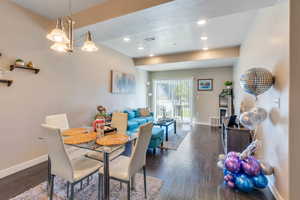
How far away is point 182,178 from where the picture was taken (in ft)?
7.49

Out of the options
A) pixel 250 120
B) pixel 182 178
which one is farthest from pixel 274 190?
pixel 182 178

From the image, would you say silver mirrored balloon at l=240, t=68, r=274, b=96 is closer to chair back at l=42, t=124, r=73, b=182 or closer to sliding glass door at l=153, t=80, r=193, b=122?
chair back at l=42, t=124, r=73, b=182

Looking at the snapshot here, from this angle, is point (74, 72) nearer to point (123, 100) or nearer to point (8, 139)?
point (8, 139)

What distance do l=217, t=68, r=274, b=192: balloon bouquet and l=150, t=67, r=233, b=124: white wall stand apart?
4.63 metres

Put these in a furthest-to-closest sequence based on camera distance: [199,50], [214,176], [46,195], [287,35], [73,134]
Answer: [199,50] < [214,176] < [73,134] < [46,195] < [287,35]

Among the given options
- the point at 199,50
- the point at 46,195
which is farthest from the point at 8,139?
the point at 199,50

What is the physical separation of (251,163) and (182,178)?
1.04 m

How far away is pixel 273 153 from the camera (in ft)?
6.41

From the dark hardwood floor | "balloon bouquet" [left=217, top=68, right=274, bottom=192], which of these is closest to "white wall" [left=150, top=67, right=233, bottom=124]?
the dark hardwood floor

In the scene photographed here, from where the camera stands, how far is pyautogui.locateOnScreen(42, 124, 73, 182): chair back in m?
1.42

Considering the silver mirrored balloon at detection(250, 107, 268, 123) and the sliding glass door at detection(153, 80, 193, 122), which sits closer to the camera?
the silver mirrored balloon at detection(250, 107, 268, 123)

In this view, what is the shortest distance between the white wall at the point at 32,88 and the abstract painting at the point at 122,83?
3.29 feet

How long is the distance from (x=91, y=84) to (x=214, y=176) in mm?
3767

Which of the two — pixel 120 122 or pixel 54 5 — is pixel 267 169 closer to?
pixel 120 122
